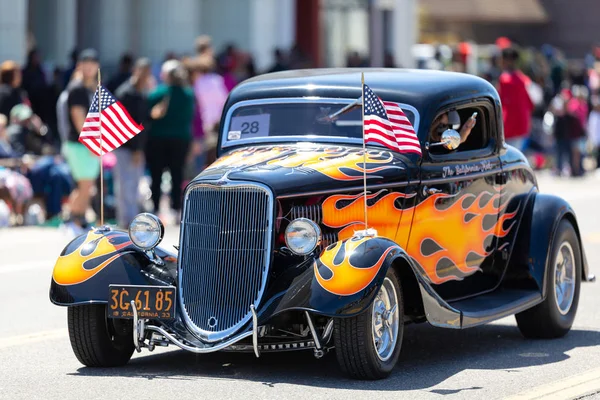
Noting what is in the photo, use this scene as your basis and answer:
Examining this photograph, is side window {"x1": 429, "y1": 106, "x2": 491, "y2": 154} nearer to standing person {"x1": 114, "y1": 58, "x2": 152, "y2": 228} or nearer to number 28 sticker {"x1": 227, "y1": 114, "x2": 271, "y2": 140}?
number 28 sticker {"x1": 227, "y1": 114, "x2": 271, "y2": 140}

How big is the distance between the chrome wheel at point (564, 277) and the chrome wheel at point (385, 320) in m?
2.28

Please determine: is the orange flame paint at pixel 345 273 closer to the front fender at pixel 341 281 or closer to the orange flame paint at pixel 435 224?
the front fender at pixel 341 281

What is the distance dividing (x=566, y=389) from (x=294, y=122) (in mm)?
2738

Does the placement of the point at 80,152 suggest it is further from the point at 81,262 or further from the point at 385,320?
the point at 385,320

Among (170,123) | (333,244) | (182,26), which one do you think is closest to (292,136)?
(333,244)

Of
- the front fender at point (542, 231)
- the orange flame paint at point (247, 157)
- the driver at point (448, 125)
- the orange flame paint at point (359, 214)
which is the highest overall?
the driver at point (448, 125)

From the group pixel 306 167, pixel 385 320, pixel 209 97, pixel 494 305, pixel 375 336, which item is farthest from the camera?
pixel 209 97

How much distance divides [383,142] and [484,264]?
1714 mm

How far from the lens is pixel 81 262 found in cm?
849

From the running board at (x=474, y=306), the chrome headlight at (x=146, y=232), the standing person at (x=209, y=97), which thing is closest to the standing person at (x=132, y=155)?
the standing person at (x=209, y=97)

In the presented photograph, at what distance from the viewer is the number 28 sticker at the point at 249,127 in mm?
9620

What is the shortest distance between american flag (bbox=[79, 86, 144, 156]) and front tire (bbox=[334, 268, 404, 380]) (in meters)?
2.33

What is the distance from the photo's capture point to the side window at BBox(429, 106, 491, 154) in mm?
9562

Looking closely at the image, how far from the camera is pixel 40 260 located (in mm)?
14641
